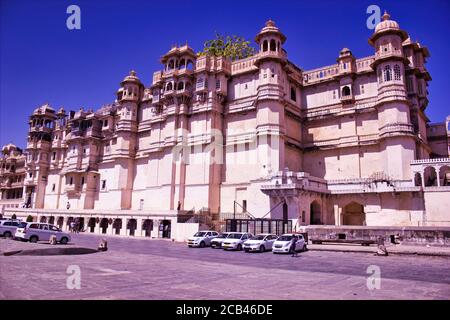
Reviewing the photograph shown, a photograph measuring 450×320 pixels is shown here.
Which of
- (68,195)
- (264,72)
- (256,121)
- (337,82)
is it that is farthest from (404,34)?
(68,195)

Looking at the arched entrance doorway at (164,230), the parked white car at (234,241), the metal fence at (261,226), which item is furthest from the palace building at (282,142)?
the parked white car at (234,241)

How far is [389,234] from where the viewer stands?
29438 mm

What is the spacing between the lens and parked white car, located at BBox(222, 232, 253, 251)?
87.5 feet

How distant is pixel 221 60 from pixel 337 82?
1573 cm

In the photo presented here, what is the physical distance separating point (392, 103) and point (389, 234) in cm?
1570

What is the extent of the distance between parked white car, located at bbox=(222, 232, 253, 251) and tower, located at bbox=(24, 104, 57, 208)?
61072 millimetres

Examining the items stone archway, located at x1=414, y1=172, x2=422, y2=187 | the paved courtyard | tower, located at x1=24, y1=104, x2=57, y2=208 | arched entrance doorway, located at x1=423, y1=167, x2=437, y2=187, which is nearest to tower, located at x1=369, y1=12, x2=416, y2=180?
stone archway, located at x1=414, y1=172, x2=422, y2=187

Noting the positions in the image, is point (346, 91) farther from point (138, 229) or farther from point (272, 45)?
point (138, 229)

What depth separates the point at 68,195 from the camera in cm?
6681

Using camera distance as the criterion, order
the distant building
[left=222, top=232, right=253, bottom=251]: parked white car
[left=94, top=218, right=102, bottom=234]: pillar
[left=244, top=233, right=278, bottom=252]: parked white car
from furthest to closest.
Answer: the distant building
[left=94, top=218, right=102, bottom=234]: pillar
[left=222, top=232, right=253, bottom=251]: parked white car
[left=244, top=233, right=278, bottom=252]: parked white car

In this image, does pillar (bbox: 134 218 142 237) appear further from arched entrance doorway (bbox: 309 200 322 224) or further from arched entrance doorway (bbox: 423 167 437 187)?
arched entrance doorway (bbox: 423 167 437 187)

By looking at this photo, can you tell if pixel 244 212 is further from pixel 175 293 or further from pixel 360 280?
pixel 175 293

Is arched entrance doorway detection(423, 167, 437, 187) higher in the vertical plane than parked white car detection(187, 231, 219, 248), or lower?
higher

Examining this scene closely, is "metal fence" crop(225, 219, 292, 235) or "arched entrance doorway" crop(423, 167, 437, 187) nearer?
"metal fence" crop(225, 219, 292, 235)
